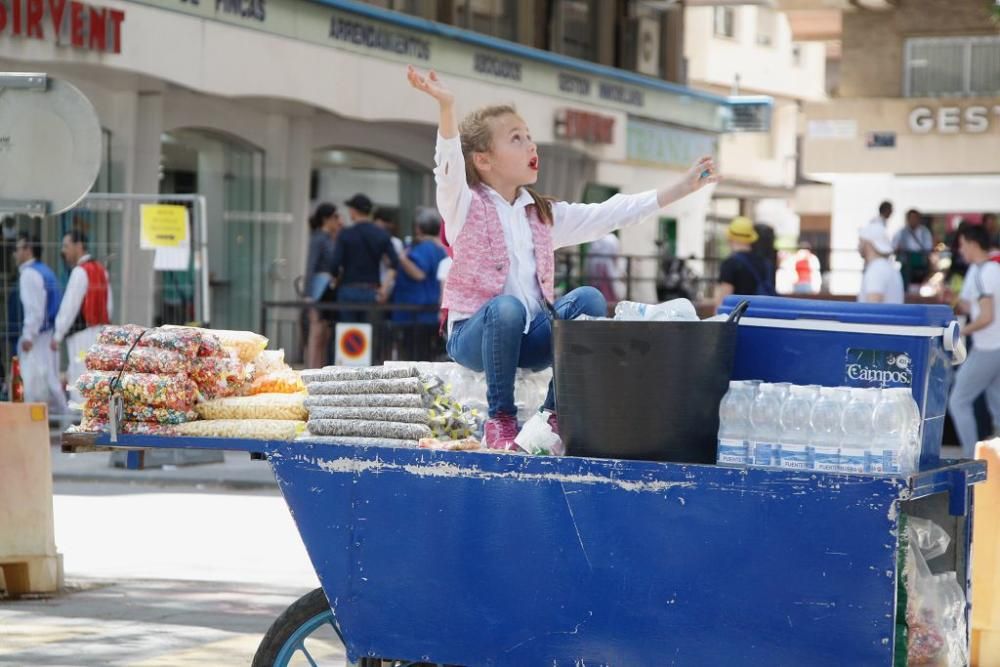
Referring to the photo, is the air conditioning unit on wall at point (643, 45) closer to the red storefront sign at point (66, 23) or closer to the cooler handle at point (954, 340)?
the red storefront sign at point (66, 23)

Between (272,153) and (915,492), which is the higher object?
(272,153)

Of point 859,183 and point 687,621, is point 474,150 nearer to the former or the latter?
point 687,621

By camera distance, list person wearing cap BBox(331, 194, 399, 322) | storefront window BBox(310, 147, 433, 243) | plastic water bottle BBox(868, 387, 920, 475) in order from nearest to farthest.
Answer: plastic water bottle BBox(868, 387, 920, 475) → person wearing cap BBox(331, 194, 399, 322) → storefront window BBox(310, 147, 433, 243)

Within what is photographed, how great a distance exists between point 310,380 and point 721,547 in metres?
1.70

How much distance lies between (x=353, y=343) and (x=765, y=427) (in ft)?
41.1

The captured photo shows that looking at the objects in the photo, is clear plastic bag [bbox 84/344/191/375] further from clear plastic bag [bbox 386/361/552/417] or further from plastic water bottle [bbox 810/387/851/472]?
plastic water bottle [bbox 810/387/851/472]

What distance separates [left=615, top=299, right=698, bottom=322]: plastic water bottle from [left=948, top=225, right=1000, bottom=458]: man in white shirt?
838 centimetres

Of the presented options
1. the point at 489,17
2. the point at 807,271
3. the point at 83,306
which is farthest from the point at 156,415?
the point at 489,17

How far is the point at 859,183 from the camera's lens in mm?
37719

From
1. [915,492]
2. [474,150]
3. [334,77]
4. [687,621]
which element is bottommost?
[687,621]

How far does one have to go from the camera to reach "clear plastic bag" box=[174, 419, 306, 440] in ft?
17.2

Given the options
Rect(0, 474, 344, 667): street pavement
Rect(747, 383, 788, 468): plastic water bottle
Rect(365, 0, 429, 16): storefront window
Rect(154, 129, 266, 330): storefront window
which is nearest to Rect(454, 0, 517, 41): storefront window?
Rect(365, 0, 429, 16): storefront window

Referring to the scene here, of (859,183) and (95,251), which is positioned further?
(859,183)

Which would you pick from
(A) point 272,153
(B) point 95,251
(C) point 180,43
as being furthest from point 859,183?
(B) point 95,251
